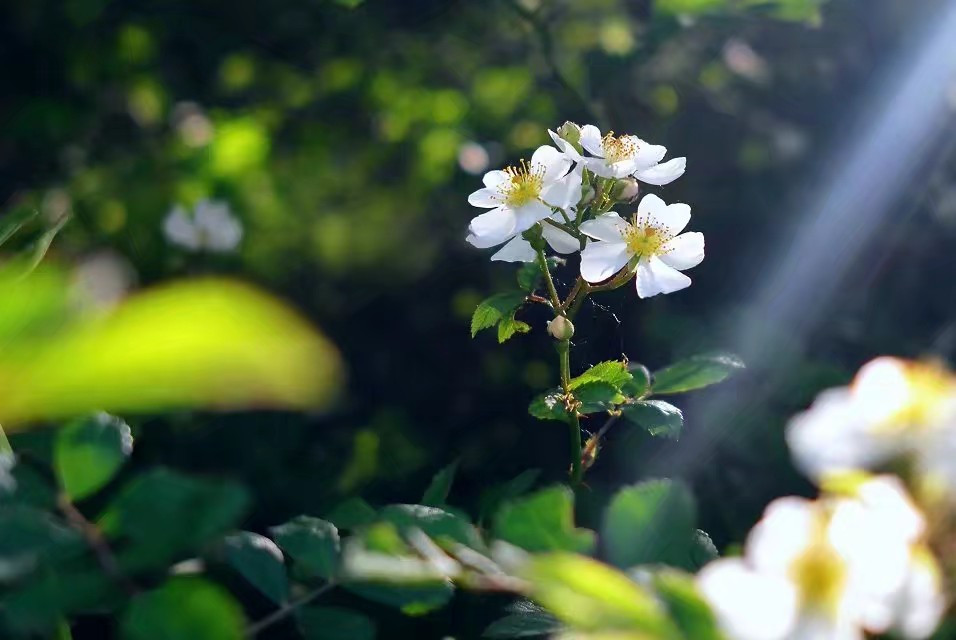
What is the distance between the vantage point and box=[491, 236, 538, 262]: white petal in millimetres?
947

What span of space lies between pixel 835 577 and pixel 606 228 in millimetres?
510

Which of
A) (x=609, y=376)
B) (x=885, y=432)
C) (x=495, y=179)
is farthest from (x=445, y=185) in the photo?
(x=885, y=432)

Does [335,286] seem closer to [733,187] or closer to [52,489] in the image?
[733,187]

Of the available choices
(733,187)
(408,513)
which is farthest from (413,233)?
(408,513)

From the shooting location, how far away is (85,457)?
1.73 feet

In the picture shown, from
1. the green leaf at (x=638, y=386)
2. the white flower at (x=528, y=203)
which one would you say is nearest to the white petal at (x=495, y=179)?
the white flower at (x=528, y=203)

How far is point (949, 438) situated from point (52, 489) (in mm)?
450

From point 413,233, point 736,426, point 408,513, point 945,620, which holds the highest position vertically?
point 945,620

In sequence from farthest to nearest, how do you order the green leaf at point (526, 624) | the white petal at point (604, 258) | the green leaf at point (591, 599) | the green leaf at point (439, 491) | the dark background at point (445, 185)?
1. the dark background at point (445, 185)
2. the white petal at point (604, 258)
3. the green leaf at point (439, 491)
4. the green leaf at point (526, 624)
5. the green leaf at point (591, 599)

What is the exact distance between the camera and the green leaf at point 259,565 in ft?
1.86

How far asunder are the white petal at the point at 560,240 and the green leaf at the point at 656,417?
171 mm

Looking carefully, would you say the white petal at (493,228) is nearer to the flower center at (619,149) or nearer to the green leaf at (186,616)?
the flower center at (619,149)

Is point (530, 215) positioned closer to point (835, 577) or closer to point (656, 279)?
point (656, 279)

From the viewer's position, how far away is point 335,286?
177 cm
